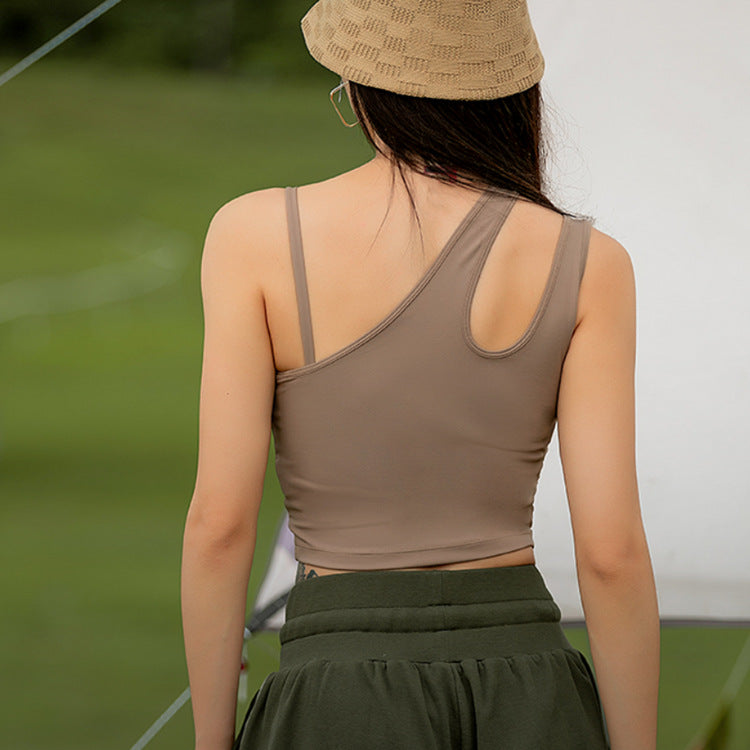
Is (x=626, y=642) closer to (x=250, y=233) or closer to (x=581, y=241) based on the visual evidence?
(x=581, y=241)

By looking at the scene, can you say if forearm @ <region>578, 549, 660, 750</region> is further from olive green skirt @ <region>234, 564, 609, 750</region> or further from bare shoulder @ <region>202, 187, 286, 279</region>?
bare shoulder @ <region>202, 187, 286, 279</region>

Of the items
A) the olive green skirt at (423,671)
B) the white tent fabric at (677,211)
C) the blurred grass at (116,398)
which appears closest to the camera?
the olive green skirt at (423,671)

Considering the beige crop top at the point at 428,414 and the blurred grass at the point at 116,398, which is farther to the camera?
the blurred grass at the point at 116,398

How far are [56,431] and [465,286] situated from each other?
2.67 m

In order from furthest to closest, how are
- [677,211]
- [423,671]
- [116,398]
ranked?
1. [116,398]
2. [677,211]
3. [423,671]

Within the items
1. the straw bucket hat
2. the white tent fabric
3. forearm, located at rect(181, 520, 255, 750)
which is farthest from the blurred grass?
the straw bucket hat

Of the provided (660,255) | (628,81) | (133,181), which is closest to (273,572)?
(660,255)

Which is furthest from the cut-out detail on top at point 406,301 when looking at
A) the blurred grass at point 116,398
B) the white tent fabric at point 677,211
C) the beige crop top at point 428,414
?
the blurred grass at point 116,398

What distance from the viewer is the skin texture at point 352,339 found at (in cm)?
84

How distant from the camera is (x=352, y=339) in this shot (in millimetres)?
841

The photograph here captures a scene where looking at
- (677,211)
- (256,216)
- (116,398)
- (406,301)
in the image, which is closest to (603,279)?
(406,301)

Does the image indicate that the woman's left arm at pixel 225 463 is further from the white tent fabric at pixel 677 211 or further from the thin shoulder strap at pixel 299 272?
the white tent fabric at pixel 677 211

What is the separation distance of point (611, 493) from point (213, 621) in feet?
1.04

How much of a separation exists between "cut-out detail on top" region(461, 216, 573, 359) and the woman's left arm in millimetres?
147
